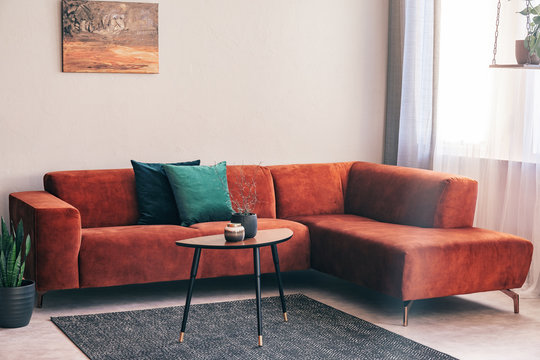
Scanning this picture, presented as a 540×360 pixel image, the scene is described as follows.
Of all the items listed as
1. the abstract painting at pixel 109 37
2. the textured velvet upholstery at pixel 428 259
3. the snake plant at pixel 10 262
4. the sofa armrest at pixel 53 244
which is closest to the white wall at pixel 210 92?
the abstract painting at pixel 109 37

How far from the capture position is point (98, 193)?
461 centimetres

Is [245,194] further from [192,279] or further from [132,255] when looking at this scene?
[192,279]

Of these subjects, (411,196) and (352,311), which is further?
(411,196)

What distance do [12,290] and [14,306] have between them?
84mm

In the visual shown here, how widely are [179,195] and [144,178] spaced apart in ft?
0.91

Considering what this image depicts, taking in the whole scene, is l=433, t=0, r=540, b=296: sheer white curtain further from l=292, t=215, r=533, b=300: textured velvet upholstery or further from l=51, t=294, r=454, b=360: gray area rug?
l=51, t=294, r=454, b=360: gray area rug

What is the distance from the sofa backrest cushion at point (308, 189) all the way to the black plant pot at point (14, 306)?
201 cm

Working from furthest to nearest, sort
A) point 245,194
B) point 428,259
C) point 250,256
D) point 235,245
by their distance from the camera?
point 245,194 < point 250,256 < point 428,259 < point 235,245

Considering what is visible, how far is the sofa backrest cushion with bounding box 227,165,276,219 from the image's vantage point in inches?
196

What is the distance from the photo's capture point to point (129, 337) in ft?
11.5

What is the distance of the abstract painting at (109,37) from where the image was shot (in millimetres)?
4801

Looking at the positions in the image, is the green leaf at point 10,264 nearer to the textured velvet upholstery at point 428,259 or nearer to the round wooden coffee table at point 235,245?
the round wooden coffee table at point 235,245

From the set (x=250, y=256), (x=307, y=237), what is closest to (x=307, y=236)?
(x=307, y=237)

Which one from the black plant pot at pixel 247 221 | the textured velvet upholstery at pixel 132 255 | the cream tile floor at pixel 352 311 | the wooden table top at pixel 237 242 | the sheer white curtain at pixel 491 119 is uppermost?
the sheer white curtain at pixel 491 119
